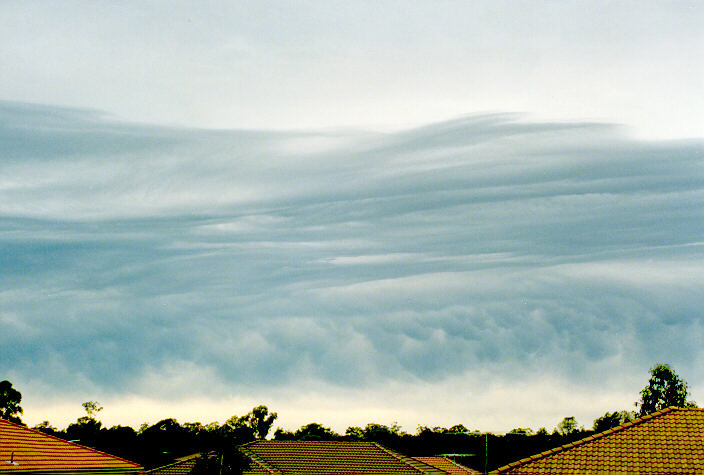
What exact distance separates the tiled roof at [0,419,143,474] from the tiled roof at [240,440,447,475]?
1824 centimetres

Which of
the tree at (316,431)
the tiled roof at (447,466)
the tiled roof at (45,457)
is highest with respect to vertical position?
the tree at (316,431)

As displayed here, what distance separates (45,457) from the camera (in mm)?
30266

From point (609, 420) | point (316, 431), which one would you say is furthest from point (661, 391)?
point (316, 431)

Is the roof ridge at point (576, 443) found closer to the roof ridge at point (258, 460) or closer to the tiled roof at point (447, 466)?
the roof ridge at point (258, 460)

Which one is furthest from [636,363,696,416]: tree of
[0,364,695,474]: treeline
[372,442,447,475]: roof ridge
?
[372,442,447,475]: roof ridge

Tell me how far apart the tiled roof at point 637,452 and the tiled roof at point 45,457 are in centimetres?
1866

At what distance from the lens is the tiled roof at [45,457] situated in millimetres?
28078

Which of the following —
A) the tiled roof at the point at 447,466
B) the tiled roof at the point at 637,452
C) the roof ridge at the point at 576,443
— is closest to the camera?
the tiled roof at the point at 637,452

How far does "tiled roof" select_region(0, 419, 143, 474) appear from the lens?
28.1 meters

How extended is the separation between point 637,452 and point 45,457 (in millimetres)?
26098

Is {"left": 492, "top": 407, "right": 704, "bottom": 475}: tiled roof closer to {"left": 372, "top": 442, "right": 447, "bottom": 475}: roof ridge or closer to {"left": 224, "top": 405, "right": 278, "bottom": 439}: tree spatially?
{"left": 372, "top": 442, "right": 447, "bottom": 475}: roof ridge

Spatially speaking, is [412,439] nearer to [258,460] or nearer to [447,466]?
[447,466]

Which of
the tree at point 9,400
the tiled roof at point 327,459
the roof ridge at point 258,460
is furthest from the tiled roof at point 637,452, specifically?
the tree at point 9,400

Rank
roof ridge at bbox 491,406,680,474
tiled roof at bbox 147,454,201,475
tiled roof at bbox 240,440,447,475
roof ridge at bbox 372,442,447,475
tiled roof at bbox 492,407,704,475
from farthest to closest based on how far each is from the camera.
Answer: roof ridge at bbox 372,442,447,475 → tiled roof at bbox 240,440,447,475 → tiled roof at bbox 147,454,201,475 → roof ridge at bbox 491,406,680,474 → tiled roof at bbox 492,407,704,475
